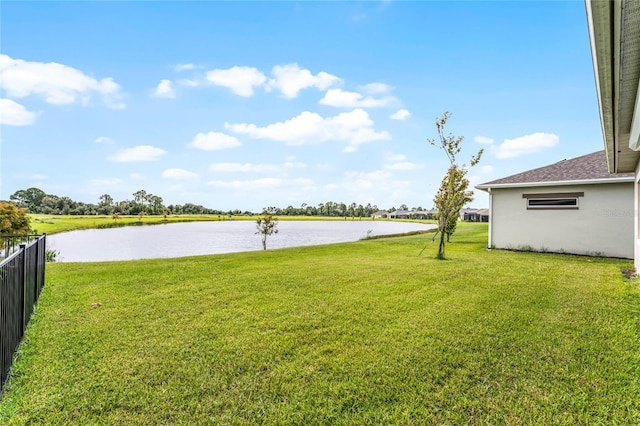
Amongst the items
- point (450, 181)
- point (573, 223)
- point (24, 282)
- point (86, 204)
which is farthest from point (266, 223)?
point (86, 204)

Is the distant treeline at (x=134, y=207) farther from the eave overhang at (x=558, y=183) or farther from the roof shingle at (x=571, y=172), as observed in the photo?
the roof shingle at (x=571, y=172)

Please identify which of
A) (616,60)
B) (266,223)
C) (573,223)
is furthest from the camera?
(266,223)

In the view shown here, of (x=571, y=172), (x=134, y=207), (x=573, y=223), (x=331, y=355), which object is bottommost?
→ (x=331, y=355)

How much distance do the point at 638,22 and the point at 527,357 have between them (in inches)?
117

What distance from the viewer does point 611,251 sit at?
32.1 feet

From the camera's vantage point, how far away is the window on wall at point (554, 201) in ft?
34.0

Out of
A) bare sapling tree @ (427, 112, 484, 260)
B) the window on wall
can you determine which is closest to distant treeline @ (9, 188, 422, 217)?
bare sapling tree @ (427, 112, 484, 260)

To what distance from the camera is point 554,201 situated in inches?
424

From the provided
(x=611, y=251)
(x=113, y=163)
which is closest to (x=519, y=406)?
(x=611, y=251)

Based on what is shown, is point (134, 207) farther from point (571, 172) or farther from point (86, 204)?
point (571, 172)

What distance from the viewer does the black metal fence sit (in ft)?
9.62

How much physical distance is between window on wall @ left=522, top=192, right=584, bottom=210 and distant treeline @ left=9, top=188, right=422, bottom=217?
95.4 ft

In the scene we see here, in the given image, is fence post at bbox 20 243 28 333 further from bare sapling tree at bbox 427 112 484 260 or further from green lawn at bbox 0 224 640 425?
bare sapling tree at bbox 427 112 484 260

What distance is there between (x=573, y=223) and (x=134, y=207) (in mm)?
64444
